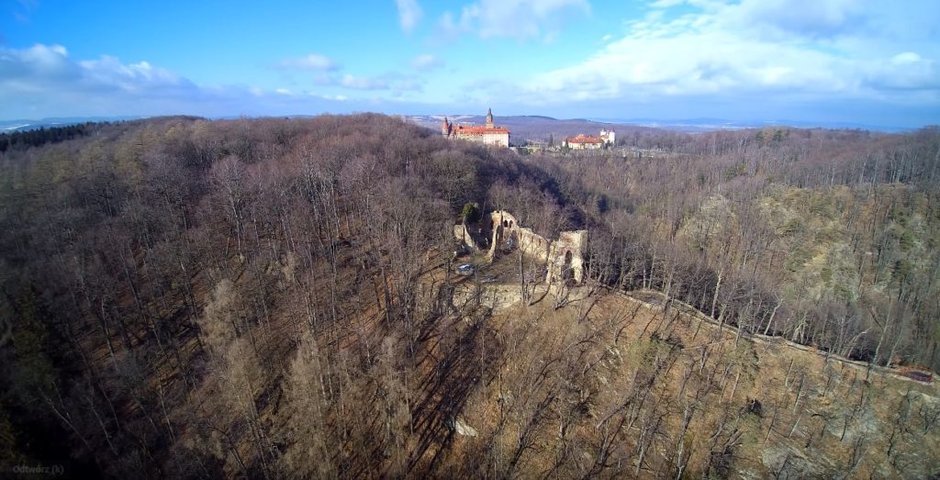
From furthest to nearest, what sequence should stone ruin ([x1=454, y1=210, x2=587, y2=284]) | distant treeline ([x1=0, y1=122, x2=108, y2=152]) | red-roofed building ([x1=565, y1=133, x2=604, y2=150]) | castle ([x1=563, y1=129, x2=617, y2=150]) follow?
1. red-roofed building ([x1=565, y1=133, x2=604, y2=150])
2. castle ([x1=563, y1=129, x2=617, y2=150])
3. distant treeline ([x1=0, y1=122, x2=108, y2=152])
4. stone ruin ([x1=454, y1=210, x2=587, y2=284])

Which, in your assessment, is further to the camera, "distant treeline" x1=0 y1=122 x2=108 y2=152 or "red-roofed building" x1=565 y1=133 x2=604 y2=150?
"red-roofed building" x1=565 y1=133 x2=604 y2=150

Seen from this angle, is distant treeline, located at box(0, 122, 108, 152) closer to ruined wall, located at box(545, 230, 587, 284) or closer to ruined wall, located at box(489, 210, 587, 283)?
ruined wall, located at box(489, 210, 587, 283)

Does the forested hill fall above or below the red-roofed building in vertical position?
below

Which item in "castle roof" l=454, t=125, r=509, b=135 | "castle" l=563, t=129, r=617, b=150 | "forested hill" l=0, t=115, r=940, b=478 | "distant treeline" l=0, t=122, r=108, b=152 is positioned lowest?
"forested hill" l=0, t=115, r=940, b=478

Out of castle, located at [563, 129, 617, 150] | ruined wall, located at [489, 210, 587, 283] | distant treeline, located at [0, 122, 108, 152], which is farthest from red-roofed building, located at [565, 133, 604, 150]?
distant treeline, located at [0, 122, 108, 152]

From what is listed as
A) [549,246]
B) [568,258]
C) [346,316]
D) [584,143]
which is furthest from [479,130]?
[346,316]

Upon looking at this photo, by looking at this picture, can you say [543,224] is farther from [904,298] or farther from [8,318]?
[904,298]

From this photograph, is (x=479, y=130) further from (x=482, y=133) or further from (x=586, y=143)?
(x=586, y=143)
